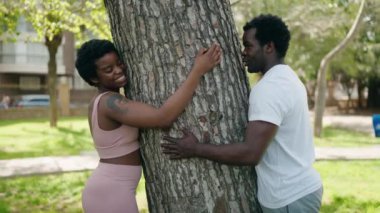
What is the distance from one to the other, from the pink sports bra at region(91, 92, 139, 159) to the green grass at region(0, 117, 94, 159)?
960cm

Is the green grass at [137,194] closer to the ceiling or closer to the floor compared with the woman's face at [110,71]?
closer to the floor

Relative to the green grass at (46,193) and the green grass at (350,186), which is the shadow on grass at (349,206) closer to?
the green grass at (350,186)

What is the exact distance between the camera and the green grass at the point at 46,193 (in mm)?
6844

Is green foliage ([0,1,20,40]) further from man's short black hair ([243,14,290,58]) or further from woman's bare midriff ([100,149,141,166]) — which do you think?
man's short black hair ([243,14,290,58])

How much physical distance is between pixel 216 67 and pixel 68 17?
41.4 feet

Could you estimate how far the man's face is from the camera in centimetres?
275

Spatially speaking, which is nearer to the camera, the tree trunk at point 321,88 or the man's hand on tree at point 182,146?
the man's hand on tree at point 182,146

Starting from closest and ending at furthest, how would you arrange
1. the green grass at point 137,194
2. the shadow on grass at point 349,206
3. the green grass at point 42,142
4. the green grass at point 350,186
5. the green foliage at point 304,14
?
the shadow on grass at point 349,206, the green grass at point 350,186, the green grass at point 137,194, the green grass at point 42,142, the green foliage at point 304,14

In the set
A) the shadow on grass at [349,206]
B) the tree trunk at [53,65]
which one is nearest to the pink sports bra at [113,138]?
the shadow on grass at [349,206]

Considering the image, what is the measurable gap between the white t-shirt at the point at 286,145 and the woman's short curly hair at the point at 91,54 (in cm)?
84

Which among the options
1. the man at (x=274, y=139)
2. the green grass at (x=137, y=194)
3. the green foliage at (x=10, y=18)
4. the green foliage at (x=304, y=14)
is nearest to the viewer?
the man at (x=274, y=139)

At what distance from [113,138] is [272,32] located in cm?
101

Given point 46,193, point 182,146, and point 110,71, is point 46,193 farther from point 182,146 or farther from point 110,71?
point 182,146

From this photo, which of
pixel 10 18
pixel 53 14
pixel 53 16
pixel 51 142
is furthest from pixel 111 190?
pixel 53 16
